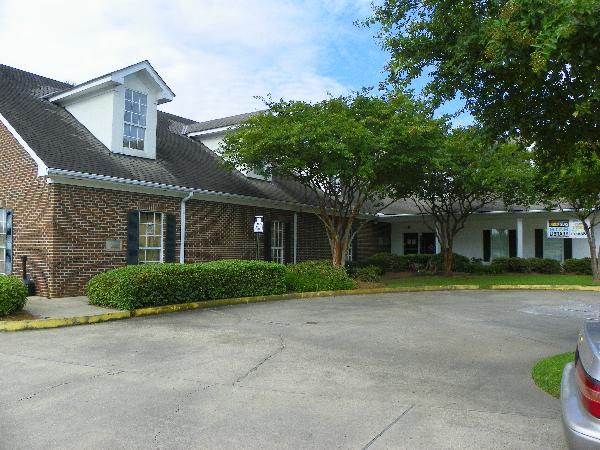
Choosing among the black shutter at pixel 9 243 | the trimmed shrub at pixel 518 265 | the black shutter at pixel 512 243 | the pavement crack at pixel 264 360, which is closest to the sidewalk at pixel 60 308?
the black shutter at pixel 9 243

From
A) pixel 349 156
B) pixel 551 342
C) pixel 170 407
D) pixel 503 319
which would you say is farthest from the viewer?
pixel 349 156

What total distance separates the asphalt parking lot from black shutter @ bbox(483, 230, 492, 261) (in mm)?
18206

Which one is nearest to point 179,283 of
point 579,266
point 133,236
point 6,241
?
point 133,236

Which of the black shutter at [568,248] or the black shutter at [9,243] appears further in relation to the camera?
the black shutter at [568,248]

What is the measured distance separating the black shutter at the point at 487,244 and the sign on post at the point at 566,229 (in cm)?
480

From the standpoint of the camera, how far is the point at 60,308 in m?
11.0

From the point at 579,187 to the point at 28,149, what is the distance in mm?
13313

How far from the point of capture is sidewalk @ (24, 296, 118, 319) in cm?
1031

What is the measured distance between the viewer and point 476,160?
20047 millimetres

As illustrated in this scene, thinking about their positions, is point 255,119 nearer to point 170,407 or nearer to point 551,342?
point 551,342

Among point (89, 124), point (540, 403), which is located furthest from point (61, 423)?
point (89, 124)

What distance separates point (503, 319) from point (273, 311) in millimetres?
5120

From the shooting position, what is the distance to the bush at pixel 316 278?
15.9 meters

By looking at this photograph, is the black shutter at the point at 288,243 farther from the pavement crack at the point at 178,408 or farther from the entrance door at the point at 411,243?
the pavement crack at the point at 178,408
